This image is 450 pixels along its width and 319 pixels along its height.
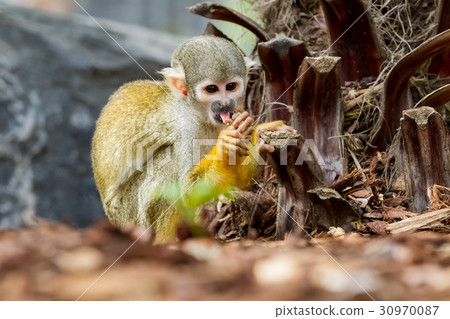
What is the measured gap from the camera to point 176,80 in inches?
105

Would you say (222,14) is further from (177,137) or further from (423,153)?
(423,153)

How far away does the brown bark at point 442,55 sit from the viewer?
261cm

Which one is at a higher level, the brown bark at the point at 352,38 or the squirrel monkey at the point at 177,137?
the brown bark at the point at 352,38

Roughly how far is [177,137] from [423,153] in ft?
4.15

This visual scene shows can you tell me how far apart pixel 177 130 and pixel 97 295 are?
72.3 inches

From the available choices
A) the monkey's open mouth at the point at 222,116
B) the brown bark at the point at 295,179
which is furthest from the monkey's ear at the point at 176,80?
the brown bark at the point at 295,179

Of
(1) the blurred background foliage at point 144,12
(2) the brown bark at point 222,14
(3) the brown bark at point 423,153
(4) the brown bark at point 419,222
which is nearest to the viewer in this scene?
(4) the brown bark at point 419,222

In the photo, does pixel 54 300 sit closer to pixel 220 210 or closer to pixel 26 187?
pixel 220 210

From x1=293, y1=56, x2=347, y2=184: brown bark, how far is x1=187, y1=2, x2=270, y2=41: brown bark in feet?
2.28

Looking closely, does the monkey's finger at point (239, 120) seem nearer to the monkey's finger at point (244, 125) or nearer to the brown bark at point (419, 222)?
the monkey's finger at point (244, 125)

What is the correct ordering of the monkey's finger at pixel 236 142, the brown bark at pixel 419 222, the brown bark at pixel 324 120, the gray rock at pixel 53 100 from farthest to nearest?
the gray rock at pixel 53 100, the brown bark at pixel 324 120, the monkey's finger at pixel 236 142, the brown bark at pixel 419 222

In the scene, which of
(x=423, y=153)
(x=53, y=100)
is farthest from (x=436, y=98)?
(x=53, y=100)

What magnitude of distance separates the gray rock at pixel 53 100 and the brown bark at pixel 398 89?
7.86 ft

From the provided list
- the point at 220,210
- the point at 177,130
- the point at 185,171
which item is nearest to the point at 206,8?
the point at 177,130
